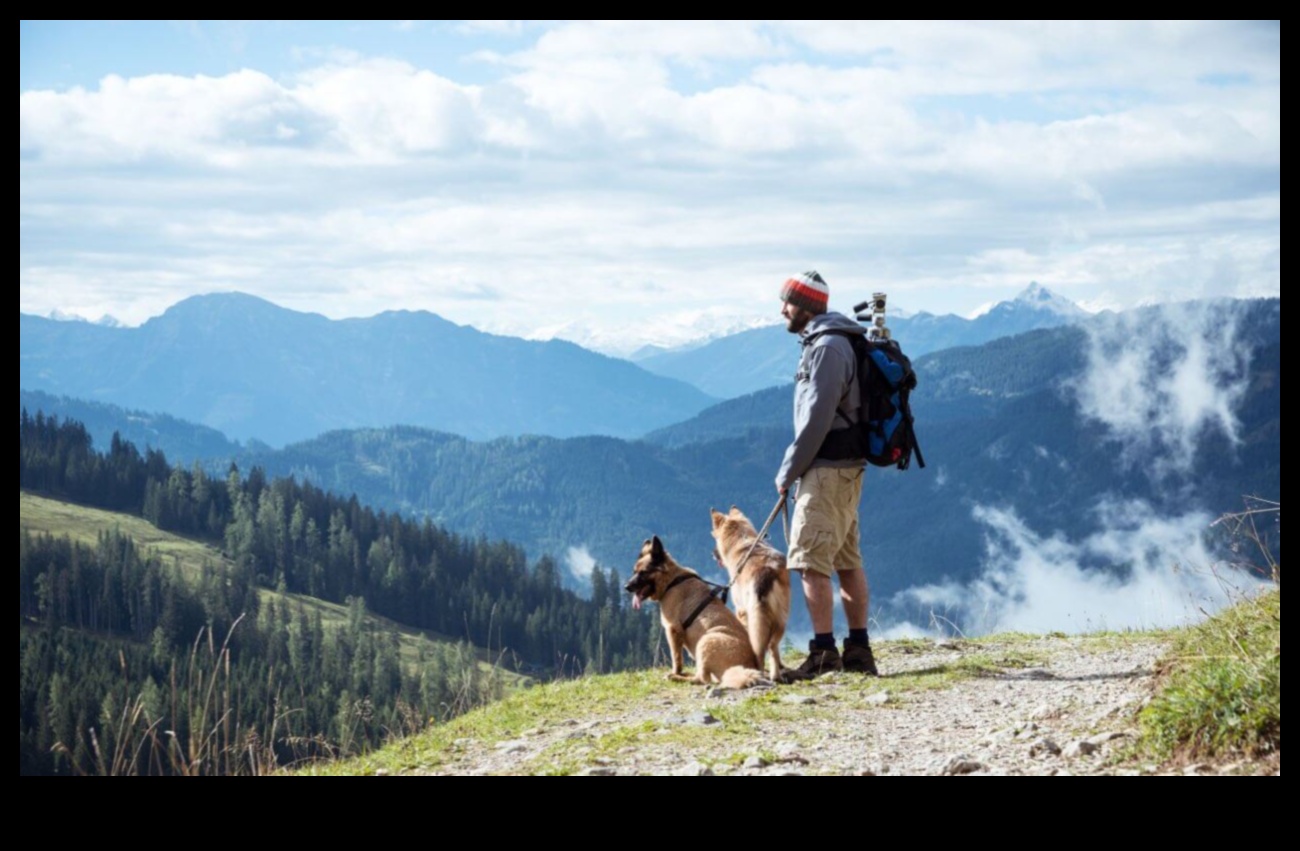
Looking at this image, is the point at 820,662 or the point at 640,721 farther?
the point at 820,662

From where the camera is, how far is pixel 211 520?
181 m

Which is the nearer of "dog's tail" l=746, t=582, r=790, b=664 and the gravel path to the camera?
the gravel path

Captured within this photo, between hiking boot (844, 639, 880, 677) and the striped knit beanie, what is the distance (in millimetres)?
3326

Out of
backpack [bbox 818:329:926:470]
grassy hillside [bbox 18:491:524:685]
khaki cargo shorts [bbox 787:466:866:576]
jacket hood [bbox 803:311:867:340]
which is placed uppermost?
jacket hood [bbox 803:311:867:340]

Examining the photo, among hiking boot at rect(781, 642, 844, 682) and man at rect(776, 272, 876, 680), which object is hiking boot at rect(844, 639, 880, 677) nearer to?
hiking boot at rect(781, 642, 844, 682)

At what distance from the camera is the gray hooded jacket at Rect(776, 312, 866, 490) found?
10.0m

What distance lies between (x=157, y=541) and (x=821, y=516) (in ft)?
577

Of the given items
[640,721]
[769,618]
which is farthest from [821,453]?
[640,721]

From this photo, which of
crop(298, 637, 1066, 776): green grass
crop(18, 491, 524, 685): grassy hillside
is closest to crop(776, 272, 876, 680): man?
crop(298, 637, 1066, 776): green grass

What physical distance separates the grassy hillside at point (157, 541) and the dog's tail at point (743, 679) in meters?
143

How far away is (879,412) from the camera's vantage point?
10367 millimetres

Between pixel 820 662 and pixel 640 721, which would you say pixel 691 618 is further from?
pixel 640 721

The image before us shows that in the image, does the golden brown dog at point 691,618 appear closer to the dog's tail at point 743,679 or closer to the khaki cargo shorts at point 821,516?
the dog's tail at point 743,679

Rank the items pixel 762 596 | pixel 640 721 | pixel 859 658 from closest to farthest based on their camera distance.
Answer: pixel 640 721
pixel 762 596
pixel 859 658
